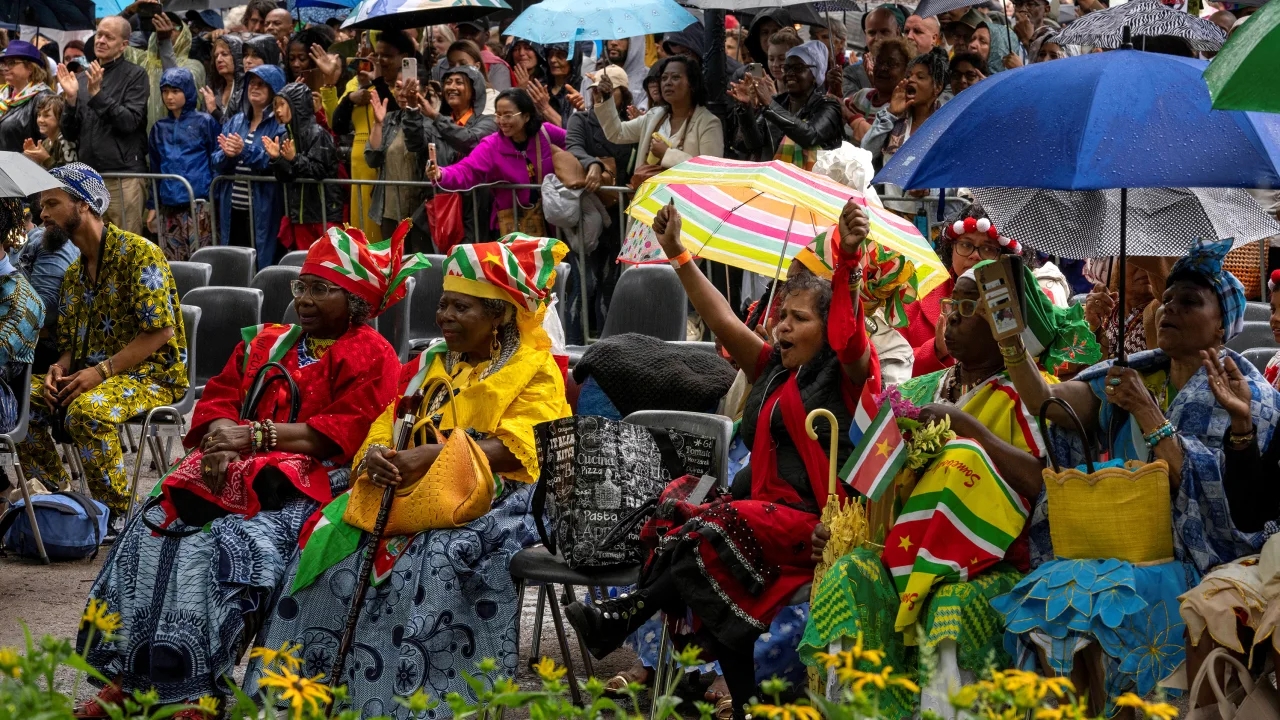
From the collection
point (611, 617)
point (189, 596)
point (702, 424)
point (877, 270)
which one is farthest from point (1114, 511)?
point (189, 596)

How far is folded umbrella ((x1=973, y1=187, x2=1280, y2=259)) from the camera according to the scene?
4.85m

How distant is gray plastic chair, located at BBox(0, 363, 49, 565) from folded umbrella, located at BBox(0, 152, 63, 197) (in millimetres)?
810

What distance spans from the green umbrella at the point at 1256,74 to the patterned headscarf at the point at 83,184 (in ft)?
18.1

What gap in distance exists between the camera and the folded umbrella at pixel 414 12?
1089cm

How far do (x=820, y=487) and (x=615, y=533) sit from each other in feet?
2.21

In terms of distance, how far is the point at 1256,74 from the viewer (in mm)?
3527

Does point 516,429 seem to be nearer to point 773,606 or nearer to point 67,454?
point 773,606

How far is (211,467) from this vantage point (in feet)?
18.1

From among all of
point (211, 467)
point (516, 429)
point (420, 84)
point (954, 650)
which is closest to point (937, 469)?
point (954, 650)

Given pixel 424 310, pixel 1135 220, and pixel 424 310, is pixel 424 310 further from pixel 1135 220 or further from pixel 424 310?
pixel 1135 220

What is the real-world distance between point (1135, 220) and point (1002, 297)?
2.09 feet

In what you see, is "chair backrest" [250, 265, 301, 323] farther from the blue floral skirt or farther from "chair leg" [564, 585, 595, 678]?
the blue floral skirt

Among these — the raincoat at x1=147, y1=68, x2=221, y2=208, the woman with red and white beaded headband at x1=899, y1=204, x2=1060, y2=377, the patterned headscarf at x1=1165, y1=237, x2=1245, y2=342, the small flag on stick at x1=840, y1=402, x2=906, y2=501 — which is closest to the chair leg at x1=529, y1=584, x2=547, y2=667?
the woman with red and white beaded headband at x1=899, y1=204, x2=1060, y2=377

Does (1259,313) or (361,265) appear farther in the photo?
(1259,313)
